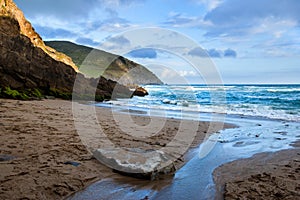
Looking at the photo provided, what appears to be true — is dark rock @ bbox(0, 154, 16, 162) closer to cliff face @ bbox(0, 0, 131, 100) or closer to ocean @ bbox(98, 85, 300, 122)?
ocean @ bbox(98, 85, 300, 122)

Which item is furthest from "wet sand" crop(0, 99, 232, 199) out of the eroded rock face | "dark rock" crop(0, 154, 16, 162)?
the eroded rock face

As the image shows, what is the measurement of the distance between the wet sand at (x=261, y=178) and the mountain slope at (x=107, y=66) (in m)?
29.0

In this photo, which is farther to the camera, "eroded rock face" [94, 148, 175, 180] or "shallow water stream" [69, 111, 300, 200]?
"eroded rock face" [94, 148, 175, 180]

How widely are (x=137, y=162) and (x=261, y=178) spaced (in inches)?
69.8

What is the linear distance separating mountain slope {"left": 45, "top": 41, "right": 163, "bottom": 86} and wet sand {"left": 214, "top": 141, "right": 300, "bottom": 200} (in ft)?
95.1

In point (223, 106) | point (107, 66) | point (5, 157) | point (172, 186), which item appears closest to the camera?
point (172, 186)

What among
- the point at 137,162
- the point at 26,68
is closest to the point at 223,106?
the point at 26,68

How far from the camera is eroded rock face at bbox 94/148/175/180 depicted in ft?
11.0

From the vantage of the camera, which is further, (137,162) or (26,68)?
(26,68)

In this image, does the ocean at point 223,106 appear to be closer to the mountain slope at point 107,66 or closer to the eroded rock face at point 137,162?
the eroded rock face at point 137,162

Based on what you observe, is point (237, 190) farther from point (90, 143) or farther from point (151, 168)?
point (90, 143)

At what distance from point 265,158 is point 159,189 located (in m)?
2.42

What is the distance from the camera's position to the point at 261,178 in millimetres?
3203

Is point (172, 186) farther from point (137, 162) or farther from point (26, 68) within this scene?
point (26, 68)
